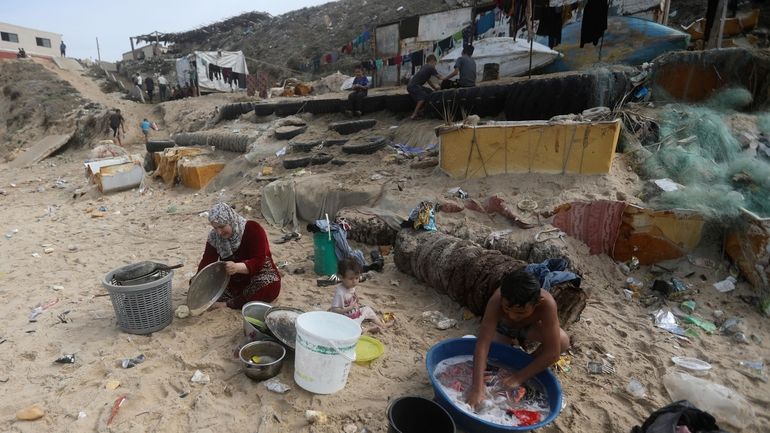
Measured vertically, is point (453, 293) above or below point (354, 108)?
below

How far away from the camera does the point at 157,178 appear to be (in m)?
9.28

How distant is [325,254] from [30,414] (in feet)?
8.31

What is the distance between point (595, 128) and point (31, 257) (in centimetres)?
690

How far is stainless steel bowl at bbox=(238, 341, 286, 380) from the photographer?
258cm

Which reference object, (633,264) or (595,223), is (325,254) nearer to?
(595,223)

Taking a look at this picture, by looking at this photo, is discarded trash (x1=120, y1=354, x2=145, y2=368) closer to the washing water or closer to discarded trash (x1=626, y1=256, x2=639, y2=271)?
the washing water

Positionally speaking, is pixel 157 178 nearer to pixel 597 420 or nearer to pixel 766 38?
pixel 597 420

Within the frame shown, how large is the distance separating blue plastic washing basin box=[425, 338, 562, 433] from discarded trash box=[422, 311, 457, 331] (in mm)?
700

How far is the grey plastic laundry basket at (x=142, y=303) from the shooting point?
2.98 meters

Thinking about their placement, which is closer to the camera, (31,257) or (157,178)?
(31,257)

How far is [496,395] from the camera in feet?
7.67

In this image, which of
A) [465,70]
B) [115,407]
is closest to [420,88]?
[465,70]

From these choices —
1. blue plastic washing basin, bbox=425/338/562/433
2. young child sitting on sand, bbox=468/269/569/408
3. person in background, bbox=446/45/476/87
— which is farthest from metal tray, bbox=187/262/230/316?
person in background, bbox=446/45/476/87

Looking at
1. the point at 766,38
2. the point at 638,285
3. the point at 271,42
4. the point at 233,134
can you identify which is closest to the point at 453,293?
the point at 638,285
